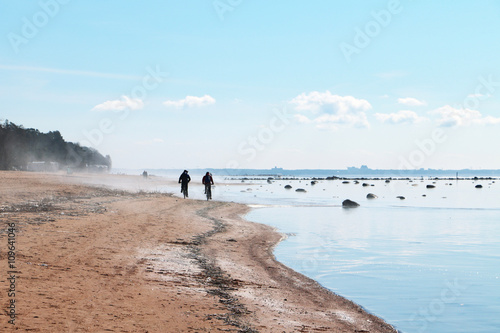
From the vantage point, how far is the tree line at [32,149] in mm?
92206

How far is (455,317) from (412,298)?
4.88 ft

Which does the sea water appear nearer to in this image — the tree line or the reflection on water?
the reflection on water

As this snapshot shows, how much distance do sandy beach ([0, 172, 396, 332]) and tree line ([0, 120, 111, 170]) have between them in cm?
8241

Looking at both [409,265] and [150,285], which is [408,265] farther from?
[150,285]

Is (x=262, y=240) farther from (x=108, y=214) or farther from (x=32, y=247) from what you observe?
(x=32, y=247)

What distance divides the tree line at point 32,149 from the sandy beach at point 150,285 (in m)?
82.4

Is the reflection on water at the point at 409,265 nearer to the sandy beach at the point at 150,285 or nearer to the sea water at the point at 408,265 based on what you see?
the sea water at the point at 408,265

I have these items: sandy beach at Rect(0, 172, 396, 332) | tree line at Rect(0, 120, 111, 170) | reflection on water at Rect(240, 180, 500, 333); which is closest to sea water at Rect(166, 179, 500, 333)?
reflection on water at Rect(240, 180, 500, 333)

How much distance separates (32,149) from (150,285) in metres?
118

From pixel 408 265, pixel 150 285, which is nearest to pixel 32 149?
pixel 408 265

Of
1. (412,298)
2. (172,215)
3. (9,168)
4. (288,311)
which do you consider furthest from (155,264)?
(9,168)

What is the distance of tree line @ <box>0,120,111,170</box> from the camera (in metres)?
92.2

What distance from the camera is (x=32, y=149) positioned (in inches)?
4589

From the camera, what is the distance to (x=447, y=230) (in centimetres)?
2761
